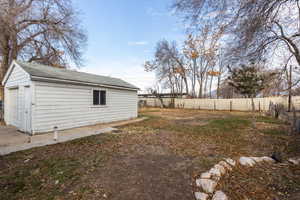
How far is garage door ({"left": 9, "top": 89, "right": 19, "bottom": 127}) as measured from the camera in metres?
6.55

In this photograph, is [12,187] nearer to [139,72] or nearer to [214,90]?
[139,72]

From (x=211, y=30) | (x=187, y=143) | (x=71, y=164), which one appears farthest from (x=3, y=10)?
(x=187, y=143)

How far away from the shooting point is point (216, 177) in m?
2.48

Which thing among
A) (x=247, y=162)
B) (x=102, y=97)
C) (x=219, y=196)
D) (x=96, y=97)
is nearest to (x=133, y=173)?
(x=219, y=196)

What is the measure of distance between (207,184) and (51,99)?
6403 mm

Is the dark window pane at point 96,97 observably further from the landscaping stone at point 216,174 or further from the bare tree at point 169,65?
the bare tree at point 169,65

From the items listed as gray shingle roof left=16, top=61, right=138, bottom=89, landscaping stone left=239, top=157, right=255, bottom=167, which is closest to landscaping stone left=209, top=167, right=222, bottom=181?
landscaping stone left=239, top=157, right=255, bottom=167

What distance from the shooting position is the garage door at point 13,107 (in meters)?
6.55

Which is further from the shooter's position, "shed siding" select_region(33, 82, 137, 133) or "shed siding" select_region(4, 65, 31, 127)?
"shed siding" select_region(4, 65, 31, 127)

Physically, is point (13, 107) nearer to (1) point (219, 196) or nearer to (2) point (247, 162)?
(1) point (219, 196)

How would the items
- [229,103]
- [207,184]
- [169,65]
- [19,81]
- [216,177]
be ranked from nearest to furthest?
[207,184], [216,177], [19,81], [229,103], [169,65]

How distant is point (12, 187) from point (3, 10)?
10797mm

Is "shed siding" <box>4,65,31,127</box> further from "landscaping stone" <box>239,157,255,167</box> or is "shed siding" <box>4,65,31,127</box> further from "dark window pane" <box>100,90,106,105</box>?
"landscaping stone" <box>239,157,255,167</box>

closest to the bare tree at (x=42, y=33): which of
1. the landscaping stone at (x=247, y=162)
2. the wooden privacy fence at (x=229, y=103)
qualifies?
the landscaping stone at (x=247, y=162)
